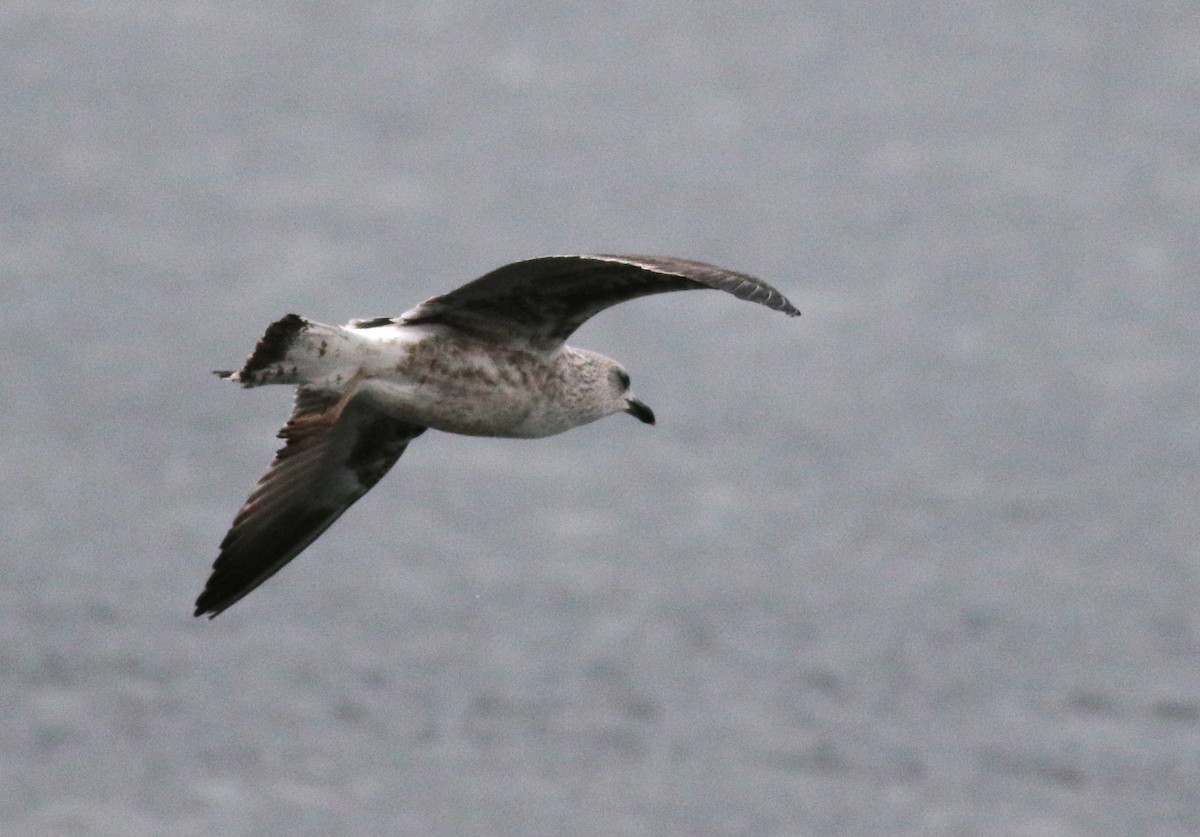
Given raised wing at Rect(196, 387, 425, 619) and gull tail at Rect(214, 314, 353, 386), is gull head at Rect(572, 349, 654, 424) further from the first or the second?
gull tail at Rect(214, 314, 353, 386)

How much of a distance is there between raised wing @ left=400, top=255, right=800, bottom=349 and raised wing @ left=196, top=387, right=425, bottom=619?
1196mm

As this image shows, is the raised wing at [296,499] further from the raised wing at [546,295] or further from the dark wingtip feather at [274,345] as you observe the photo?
the dark wingtip feather at [274,345]

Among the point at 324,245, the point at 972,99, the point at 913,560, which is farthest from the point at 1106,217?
the point at 324,245

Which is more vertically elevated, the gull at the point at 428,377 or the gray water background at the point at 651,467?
the gray water background at the point at 651,467

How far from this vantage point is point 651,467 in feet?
206

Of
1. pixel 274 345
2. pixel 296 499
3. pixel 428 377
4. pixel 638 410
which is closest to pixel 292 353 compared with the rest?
pixel 274 345

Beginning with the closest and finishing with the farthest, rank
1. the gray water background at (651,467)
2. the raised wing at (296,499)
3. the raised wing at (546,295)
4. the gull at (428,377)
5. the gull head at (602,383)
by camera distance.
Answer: the raised wing at (546,295)
the gull at (428,377)
the gull head at (602,383)
the raised wing at (296,499)
the gray water background at (651,467)

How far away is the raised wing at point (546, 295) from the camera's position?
1250cm

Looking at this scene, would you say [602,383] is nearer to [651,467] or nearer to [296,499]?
[296,499]

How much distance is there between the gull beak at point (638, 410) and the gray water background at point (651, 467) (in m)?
42.5

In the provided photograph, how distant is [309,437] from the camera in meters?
14.4

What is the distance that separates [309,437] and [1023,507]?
53.3 m

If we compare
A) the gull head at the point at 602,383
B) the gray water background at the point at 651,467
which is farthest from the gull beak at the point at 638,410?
the gray water background at the point at 651,467

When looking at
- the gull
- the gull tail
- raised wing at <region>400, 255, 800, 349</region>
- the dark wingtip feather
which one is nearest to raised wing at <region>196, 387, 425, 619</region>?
the gull
